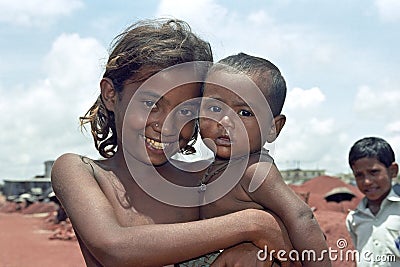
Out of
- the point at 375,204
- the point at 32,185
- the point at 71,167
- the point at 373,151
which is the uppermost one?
the point at 71,167

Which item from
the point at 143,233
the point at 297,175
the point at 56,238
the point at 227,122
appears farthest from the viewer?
the point at 297,175

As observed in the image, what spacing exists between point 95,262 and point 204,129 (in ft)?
2.15

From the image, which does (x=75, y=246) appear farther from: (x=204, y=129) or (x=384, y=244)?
(x=204, y=129)

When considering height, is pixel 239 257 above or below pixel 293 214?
below

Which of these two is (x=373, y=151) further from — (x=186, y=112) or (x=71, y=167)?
(x=71, y=167)

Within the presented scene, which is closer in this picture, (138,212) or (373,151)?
(138,212)

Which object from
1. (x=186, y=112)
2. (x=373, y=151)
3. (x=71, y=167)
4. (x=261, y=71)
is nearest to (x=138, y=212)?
(x=71, y=167)

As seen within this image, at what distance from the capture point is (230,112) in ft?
7.83

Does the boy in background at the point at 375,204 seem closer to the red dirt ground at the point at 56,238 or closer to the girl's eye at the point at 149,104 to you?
the red dirt ground at the point at 56,238

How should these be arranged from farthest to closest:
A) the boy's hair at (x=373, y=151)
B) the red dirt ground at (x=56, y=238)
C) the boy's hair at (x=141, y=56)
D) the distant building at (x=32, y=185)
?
1. the distant building at (x=32, y=185)
2. the red dirt ground at (x=56, y=238)
3. the boy's hair at (x=373, y=151)
4. the boy's hair at (x=141, y=56)

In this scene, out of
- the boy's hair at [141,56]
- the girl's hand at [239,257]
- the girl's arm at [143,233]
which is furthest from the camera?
the boy's hair at [141,56]

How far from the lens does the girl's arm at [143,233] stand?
74.7 inches

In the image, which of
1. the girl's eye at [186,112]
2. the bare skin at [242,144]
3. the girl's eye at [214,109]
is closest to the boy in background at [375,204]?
the bare skin at [242,144]

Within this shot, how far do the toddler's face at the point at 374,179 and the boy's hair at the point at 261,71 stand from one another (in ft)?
8.21
